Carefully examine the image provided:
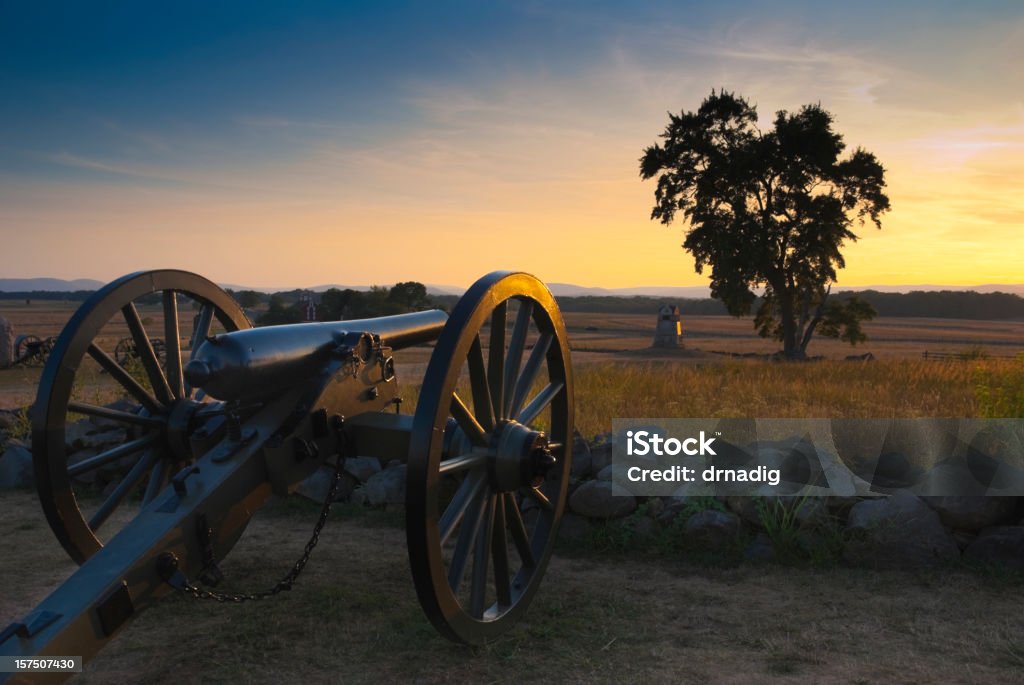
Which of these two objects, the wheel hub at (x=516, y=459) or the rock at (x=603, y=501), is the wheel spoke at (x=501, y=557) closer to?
the wheel hub at (x=516, y=459)

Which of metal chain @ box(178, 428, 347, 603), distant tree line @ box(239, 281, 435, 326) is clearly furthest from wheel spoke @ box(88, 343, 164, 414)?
distant tree line @ box(239, 281, 435, 326)

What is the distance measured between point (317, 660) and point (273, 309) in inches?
1595

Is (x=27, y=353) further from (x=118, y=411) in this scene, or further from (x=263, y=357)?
(x=263, y=357)

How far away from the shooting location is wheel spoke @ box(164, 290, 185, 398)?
5391 mm

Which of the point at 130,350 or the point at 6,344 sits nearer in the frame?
the point at 130,350

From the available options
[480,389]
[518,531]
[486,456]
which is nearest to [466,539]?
[486,456]

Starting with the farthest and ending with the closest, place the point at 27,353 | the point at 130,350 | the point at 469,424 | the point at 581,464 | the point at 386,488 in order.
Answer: the point at 27,353, the point at 130,350, the point at 386,488, the point at 581,464, the point at 469,424

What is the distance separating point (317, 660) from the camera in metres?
4.50

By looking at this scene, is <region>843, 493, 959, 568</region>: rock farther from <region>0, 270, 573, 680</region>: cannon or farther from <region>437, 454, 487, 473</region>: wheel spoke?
<region>437, 454, 487, 473</region>: wheel spoke

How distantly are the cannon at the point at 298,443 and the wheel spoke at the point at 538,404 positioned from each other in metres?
0.02

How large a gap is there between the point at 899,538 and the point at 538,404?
2.80 meters

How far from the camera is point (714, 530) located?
6297 millimetres

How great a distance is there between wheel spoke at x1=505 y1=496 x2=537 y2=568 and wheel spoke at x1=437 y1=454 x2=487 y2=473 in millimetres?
415

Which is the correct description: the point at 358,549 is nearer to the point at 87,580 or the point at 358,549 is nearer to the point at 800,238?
the point at 87,580
